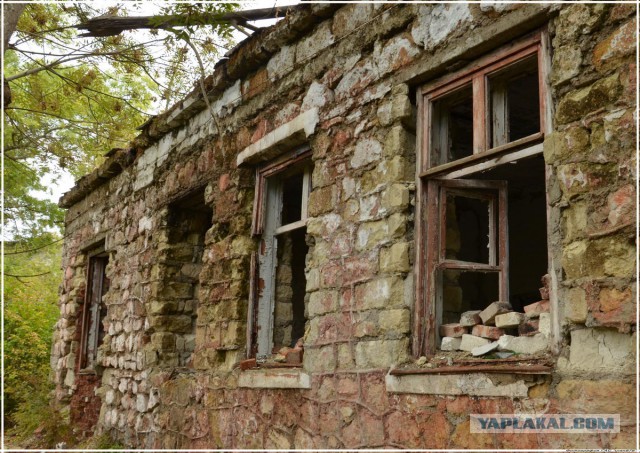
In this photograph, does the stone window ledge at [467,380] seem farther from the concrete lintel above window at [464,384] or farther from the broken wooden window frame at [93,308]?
the broken wooden window frame at [93,308]

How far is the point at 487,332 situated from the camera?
360 centimetres

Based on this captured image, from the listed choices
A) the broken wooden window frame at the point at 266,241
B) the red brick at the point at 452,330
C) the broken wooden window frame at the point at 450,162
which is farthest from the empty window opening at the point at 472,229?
the red brick at the point at 452,330

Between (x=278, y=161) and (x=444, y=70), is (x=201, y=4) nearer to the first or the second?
(x=278, y=161)

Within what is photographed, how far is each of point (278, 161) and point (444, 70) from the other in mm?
1879

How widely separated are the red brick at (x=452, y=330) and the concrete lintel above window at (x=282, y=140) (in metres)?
1.81

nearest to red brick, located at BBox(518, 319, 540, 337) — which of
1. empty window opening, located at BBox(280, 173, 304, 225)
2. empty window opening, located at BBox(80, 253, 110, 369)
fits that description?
empty window opening, located at BBox(280, 173, 304, 225)

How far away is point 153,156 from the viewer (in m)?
7.48

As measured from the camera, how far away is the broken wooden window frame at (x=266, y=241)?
5.34 m

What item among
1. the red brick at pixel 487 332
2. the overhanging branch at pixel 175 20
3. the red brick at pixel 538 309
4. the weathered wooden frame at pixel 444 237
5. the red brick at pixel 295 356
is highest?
the overhanging branch at pixel 175 20

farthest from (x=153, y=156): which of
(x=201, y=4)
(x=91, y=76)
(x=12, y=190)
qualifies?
(x=12, y=190)

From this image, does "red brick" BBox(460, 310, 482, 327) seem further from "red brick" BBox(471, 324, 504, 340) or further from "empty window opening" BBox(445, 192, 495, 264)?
"empty window opening" BBox(445, 192, 495, 264)

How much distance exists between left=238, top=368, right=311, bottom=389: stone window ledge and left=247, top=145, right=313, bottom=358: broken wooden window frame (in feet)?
0.99

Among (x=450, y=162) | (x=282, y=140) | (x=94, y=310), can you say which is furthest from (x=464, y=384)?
(x=94, y=310)

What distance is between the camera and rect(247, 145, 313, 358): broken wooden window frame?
5.34 m
